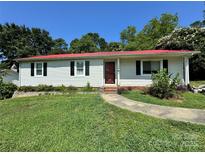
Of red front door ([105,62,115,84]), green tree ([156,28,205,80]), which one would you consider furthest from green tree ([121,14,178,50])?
red front door ([105,62,115,84])

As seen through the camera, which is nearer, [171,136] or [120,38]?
[171,136]

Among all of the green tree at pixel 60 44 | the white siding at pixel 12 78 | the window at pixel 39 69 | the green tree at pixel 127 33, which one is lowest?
the white siding at pixel 12 78

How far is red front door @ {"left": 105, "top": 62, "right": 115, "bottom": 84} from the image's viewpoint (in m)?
15.5

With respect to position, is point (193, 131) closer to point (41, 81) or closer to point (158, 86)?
point (158, 86)

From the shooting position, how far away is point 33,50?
124 feet

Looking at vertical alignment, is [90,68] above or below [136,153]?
above

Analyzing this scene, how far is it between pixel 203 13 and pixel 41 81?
2993 centimetres

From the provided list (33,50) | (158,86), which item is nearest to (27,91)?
(158,86)

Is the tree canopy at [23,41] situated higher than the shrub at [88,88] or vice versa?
the tree canopy at [23,41]

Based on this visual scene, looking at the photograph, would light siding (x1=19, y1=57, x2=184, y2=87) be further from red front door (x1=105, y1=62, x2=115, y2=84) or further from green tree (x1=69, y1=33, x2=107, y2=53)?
green tree (x1=69, y1=33, x2=107, y2=53)

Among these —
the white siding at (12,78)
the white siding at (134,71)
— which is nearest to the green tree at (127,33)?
the white siding at (12,78)

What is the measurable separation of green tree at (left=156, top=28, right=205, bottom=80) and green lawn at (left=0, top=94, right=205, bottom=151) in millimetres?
13882

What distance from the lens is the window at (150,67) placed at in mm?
14430

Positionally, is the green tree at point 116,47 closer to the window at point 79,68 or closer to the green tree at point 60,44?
the green tree at point 60,44
